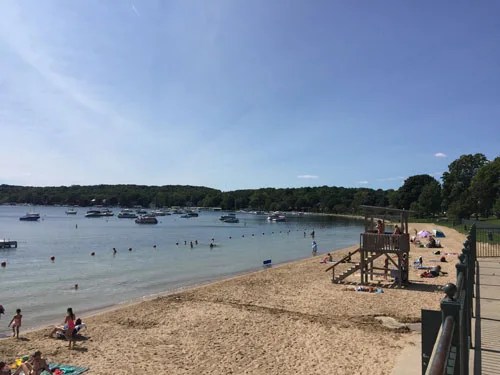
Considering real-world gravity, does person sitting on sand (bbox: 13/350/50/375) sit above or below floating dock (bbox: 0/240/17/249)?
above

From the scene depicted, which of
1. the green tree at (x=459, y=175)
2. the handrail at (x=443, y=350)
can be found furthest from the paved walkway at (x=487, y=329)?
the green tree at (x=459, y=175)

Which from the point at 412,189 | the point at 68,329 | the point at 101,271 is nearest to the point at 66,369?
the point at 68,329

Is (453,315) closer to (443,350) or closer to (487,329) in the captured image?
(443,350)

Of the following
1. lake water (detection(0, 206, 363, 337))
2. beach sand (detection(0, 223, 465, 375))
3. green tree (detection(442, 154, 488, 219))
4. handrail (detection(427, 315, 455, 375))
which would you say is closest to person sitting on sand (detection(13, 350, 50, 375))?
beach sand (detection(0, 223, 465, 375))

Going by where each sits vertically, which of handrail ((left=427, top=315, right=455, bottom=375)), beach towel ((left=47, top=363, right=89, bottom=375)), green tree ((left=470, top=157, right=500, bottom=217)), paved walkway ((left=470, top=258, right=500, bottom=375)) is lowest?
beach towel ((left=47, top=363, right=89, bottom=375))

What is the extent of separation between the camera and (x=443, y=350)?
2.28m

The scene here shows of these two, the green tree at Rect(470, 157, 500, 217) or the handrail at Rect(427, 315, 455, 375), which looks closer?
the handrail at Rect(427, 315, 455, 375)

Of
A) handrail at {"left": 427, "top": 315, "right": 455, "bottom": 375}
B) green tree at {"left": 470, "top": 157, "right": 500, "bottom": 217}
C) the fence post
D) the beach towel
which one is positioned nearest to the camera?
handrail at {"left": 427, "top": 315, "right": 455, "bottom": 375}

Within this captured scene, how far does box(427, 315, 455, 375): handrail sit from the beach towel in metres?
12.7

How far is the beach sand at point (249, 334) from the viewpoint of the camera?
13.2 m

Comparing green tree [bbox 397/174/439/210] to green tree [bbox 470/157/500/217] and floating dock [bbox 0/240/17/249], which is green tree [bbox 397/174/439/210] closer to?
green tree [bbox 470/157/500/217]

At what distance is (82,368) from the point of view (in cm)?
1330

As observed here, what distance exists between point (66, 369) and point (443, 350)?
13329 mm

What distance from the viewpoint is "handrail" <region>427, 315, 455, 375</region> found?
2036 millimetres
